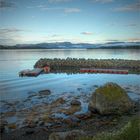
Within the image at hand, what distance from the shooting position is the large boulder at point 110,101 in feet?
71.3

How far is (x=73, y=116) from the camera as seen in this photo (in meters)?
22.3

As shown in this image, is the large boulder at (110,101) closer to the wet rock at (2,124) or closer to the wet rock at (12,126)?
the wet rock at (12,126)

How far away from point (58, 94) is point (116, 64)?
119 ft

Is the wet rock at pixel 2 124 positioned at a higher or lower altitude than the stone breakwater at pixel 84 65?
lower

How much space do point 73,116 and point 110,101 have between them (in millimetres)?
3072

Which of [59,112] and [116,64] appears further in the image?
[116,64]

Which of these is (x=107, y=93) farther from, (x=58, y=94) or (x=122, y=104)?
(x=58, y=94)

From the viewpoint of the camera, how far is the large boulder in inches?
856

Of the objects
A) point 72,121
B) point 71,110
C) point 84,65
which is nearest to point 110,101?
point 72,121

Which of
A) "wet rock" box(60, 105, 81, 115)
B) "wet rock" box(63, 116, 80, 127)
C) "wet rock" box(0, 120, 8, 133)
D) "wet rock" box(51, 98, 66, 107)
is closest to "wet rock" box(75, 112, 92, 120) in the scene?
"wet rock" box(63, 116, 80, 127)

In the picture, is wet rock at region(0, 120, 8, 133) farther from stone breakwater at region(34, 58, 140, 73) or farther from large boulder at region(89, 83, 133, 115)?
stone breakwater at region(34, 58, 140, 73)

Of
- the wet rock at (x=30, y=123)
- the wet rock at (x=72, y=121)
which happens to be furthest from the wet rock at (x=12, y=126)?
the wet rock at (x=72, y=121)

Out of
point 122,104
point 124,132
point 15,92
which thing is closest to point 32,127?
point 122,104

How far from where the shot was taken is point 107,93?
22.0 meters
